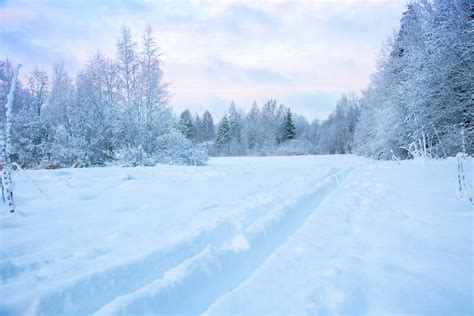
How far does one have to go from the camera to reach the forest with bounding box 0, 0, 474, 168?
35.4ft

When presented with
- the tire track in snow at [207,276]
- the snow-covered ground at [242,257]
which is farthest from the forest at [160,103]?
the tire track in snow at [207,276]

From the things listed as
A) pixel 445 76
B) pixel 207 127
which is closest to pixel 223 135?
pixel 207 127

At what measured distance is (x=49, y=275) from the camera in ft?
6.88

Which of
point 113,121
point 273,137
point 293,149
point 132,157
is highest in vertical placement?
point 273,137

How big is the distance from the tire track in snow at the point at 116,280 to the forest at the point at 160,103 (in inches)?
442

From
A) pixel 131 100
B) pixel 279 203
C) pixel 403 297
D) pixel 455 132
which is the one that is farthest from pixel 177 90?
pixel 403 297

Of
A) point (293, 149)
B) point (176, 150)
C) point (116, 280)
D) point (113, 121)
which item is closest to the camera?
point (116, 280)

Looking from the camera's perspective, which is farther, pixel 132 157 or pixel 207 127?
pixel 207 127

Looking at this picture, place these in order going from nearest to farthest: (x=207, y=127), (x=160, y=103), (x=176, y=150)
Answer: (x=176, y=150) < (x=160, y=103) < (x=207, y=127)

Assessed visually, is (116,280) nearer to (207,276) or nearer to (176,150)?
(207,276)

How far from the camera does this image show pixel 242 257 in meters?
2.46

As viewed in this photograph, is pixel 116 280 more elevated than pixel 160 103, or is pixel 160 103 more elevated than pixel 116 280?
pixel 160 103

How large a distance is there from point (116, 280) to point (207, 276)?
2.13 ft

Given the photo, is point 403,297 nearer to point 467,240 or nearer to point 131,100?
point 467,240
